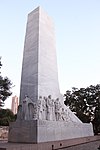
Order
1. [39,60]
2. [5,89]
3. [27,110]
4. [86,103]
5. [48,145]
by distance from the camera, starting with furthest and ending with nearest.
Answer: [86,103] → [5,89] → [39,60] → [27,110] → [48,145]

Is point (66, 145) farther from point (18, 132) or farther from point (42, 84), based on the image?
point (42, 84)

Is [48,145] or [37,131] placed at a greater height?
[37,131]

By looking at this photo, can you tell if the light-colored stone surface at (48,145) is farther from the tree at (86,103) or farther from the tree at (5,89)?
the tree at (86,103)

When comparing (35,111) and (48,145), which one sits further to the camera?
(35,111)

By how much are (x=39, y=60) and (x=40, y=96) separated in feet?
8.81

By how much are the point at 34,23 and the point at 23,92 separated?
5.64m

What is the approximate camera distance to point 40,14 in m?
15.0

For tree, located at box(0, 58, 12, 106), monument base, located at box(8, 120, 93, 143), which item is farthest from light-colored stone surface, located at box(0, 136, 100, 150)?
tree, located at box(0, 58, 12, 106)

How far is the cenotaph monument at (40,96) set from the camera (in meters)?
10.3

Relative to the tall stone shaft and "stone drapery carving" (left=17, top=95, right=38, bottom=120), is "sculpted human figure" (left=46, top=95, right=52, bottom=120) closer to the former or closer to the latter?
the tall stone shaft

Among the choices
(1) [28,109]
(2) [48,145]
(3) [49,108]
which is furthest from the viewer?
(3) [49,108]

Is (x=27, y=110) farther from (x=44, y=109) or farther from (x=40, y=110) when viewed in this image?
(x=44, y=109)

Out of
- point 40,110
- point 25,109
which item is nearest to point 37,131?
point 40,110

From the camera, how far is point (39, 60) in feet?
43.1
